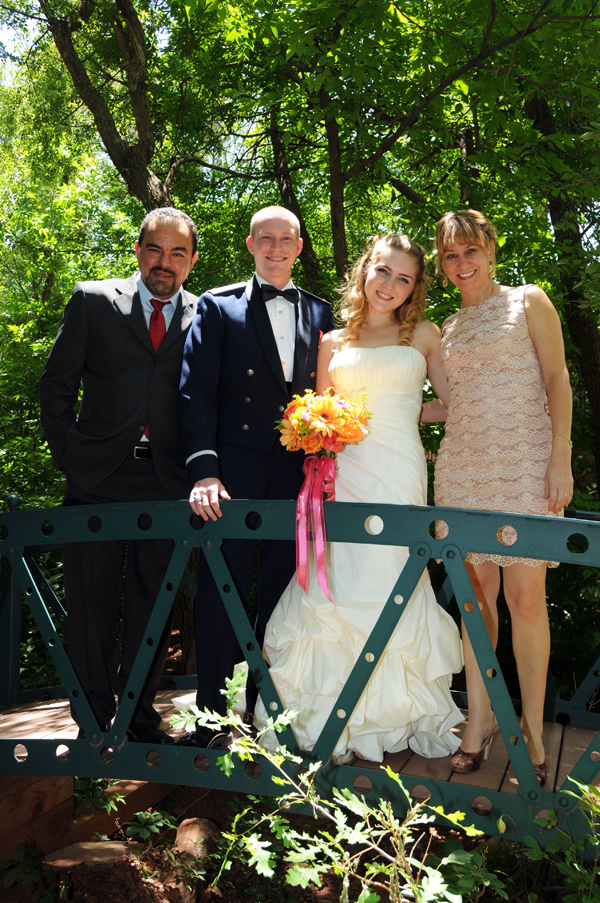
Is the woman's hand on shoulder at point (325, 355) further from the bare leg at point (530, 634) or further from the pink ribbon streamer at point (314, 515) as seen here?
the bare leg at point (530, 634)

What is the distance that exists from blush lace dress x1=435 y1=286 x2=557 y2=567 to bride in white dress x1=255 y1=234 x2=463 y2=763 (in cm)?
31

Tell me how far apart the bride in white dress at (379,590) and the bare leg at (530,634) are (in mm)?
376

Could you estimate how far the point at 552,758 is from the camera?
318 centimetres

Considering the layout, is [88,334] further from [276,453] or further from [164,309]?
[276,453]

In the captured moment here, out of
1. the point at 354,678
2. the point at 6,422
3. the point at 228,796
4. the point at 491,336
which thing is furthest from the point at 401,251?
the point at 6,422

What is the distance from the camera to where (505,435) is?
3018 millimetres

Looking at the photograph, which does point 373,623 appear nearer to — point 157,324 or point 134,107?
point 157,324

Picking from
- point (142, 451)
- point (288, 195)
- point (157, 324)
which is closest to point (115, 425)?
point (142, 451)

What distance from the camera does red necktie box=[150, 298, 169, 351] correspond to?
3.41 m

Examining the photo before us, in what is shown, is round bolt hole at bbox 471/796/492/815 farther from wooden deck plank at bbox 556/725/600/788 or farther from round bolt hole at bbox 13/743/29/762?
round bolt hole at bbox 13/743/29/762

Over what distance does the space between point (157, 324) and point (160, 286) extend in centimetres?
18

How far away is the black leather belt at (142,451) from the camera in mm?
3326

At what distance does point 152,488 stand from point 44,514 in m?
0.49

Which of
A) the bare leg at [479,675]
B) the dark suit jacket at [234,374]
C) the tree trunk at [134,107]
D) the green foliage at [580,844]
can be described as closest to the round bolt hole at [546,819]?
the green foliage at [580,844]
